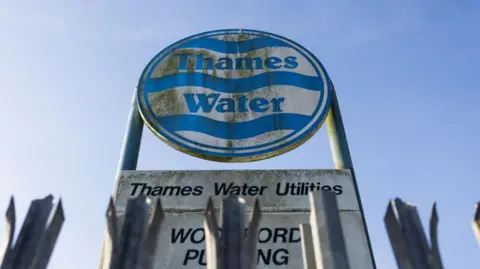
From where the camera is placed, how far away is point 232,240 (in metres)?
1.64

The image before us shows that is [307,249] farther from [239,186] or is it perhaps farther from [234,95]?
[234,95]

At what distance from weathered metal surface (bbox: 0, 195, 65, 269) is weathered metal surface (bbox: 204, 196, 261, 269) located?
57cm

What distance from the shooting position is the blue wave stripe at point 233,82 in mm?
5816

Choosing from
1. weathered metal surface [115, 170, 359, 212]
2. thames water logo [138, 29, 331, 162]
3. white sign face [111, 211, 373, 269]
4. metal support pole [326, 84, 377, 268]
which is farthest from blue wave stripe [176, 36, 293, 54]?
white sign face [111, 211, 373, 269]

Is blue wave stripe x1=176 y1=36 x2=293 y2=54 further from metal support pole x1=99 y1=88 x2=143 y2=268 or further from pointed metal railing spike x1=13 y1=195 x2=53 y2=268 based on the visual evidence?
pointed metal railing spike x1=13 y1=195 x2=53 y2=268

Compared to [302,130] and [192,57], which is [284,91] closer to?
[302,130]

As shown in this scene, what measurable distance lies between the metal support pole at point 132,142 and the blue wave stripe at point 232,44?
1229 mm

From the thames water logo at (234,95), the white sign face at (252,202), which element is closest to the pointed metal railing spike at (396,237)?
the white sign face at (252,202)

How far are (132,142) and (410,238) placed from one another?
4.06 m

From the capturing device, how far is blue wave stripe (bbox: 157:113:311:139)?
532 cm

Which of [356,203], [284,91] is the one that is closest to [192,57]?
[284,91]

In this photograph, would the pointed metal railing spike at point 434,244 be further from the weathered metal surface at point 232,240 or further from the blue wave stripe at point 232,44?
the blue wave stripe at point 232,44

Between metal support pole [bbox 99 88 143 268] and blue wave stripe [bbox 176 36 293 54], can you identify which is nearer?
metal support pole [bbox 99 88 143 268]

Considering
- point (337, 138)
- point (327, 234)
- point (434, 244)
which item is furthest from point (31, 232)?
point (337, 138)
